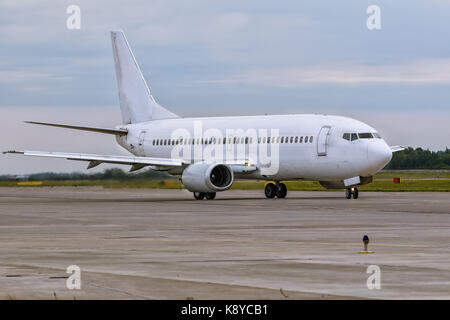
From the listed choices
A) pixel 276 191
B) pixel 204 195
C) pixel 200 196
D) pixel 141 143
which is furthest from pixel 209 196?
pixel 141 143

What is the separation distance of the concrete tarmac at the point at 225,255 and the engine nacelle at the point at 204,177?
44.5 feet

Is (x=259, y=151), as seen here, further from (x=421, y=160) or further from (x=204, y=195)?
(x=421, y=160)

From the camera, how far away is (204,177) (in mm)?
44375

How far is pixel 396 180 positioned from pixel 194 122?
90.6 feet

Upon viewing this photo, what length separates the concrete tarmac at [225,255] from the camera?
1214 cm

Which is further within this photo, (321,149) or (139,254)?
(321,149)

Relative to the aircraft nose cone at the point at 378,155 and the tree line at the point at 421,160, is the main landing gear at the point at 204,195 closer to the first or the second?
the aircraft nose cone at the point at 378,155

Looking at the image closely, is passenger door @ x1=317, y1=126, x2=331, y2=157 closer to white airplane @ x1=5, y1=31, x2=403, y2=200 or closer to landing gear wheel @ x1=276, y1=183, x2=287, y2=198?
white airplane @ x1=5, y1=31, x2=403, y2=200

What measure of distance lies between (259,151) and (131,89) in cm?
1321
